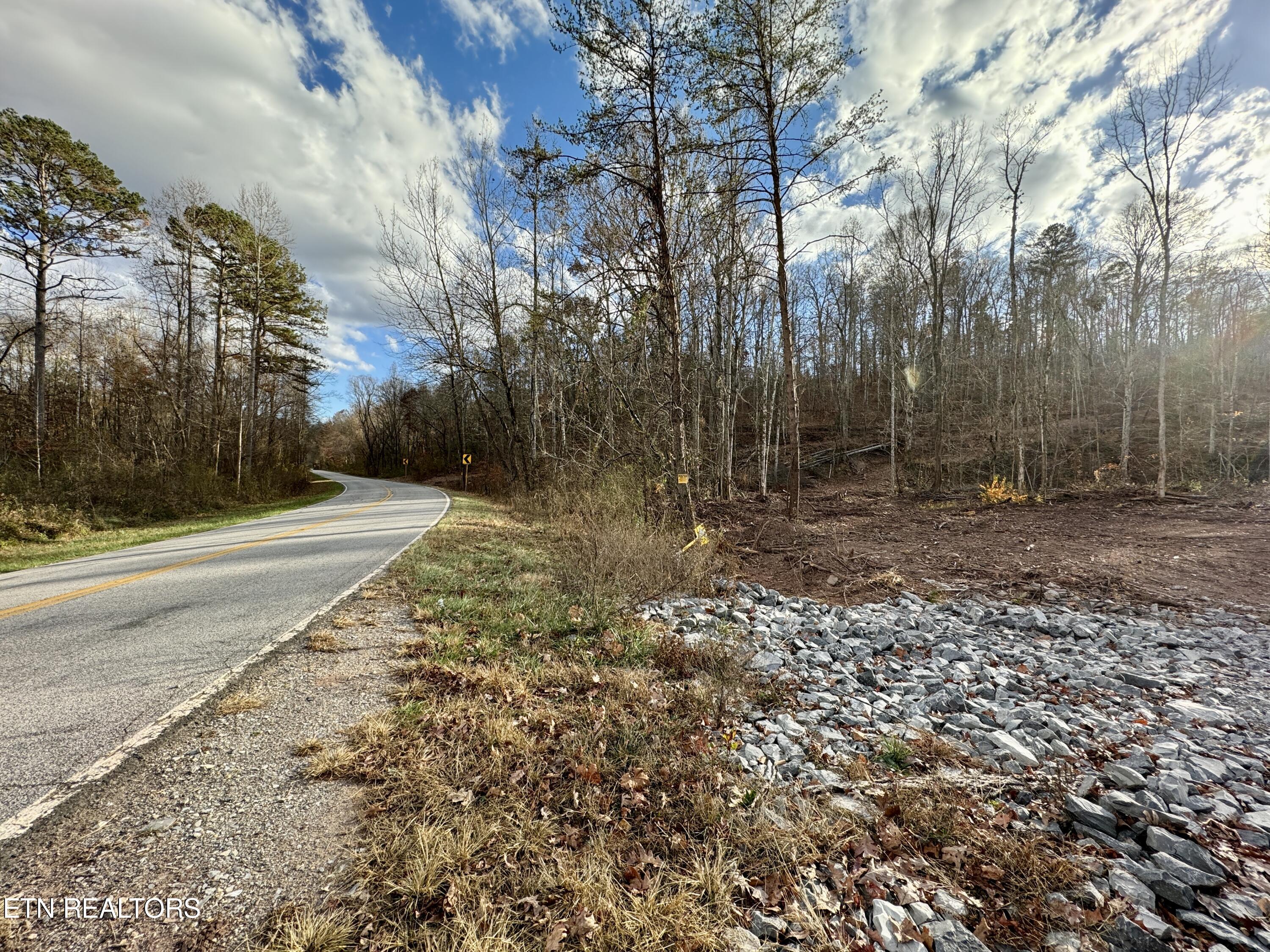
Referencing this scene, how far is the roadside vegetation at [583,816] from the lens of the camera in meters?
1.71

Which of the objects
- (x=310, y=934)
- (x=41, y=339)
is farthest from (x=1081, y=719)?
(x=41, y=339)

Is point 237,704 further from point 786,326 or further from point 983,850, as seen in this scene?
point 786,326

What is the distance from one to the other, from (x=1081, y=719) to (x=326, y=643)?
19.1 feet

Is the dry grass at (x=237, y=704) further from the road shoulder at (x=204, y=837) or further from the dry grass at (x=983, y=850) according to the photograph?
the dry grass at (x=983, y=850)

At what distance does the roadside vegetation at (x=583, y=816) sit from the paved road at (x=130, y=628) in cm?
127

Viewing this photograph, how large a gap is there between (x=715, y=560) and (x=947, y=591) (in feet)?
10.7

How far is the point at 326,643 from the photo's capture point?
4008mm

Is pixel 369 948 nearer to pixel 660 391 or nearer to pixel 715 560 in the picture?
pixel 715 560

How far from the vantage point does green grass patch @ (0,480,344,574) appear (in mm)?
8422

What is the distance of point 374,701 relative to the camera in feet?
10.5

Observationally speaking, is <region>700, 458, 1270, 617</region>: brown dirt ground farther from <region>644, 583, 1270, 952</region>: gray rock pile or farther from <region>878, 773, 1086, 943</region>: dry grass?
<region>878, 773, 1086, 943</region>: dry grass

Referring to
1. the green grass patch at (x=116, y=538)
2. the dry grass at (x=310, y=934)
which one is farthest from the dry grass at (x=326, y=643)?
the green grass patch at (x=116, y=538)

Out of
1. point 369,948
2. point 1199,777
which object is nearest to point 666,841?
point 369,948

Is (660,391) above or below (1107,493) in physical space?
above
